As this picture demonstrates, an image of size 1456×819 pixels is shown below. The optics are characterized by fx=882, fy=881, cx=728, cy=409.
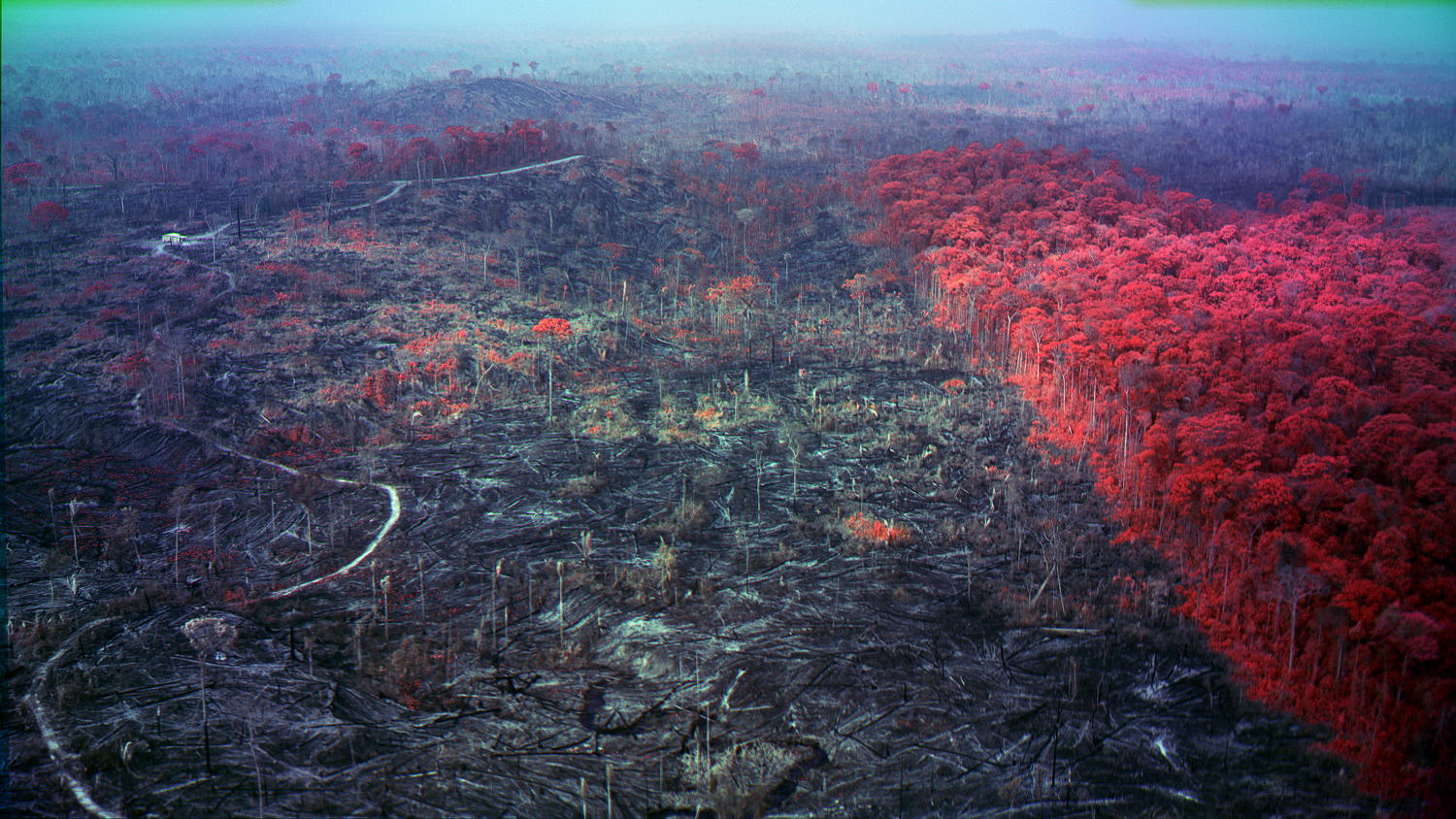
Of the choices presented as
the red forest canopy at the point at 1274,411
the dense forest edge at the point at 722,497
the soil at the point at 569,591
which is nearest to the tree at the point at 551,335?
the dense forest edge at the point at 722,497

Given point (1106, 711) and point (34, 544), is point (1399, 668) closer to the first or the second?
point (1106, 711)

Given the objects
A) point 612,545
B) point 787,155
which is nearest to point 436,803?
point 612,545

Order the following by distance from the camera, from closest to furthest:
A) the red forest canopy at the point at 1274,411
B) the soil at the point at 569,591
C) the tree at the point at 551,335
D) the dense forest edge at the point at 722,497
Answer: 1. the soil at the point at 569,591
2. the dense forest edge at the point at 722,497
3. the red forest canopy at the point at 1274,411
4. the tree at the point at 551,335

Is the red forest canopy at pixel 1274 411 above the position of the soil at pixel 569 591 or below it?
above

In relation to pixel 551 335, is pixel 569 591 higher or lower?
lower

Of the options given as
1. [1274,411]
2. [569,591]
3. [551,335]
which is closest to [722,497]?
[569,591]

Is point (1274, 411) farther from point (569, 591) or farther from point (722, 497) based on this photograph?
point (569, 591)

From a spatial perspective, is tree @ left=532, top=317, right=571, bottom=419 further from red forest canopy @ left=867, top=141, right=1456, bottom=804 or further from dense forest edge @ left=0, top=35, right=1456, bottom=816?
red forest canopy @ left=867, top=141, right=1456, bottom=804

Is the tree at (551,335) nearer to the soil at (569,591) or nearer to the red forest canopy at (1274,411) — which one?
the soil at (569,591)
